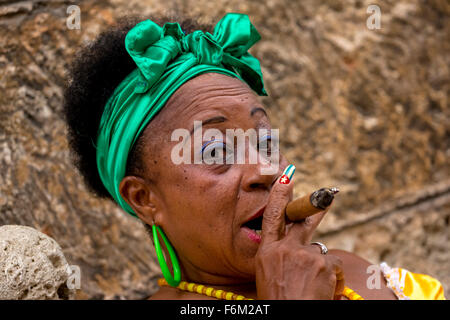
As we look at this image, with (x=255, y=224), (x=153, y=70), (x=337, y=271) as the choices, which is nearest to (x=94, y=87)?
(x=153, y=70)

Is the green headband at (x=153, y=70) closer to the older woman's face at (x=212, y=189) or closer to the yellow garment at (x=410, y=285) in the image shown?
the older woman's face at (x=212, y=189)

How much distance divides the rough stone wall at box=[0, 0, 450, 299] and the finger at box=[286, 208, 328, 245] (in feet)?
4.24

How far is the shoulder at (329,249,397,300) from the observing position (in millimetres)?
2111

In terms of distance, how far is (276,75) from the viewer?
314cm

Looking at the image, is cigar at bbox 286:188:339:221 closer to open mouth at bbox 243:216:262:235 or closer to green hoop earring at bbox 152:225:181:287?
open mouth at bbox 243:216:262:235

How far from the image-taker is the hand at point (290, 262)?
1.62 metres

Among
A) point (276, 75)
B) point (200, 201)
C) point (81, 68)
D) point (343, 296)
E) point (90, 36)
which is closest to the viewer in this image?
point (200, 201)

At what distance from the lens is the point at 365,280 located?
7.15 ft

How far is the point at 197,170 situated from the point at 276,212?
1.01 feet

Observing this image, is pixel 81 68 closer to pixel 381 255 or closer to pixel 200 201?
pixel 200 201

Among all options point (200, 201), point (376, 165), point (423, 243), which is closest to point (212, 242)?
point (200, 201)

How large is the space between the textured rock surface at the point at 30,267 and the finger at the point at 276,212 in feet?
2.63

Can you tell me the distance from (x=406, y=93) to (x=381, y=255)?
0.99 metres

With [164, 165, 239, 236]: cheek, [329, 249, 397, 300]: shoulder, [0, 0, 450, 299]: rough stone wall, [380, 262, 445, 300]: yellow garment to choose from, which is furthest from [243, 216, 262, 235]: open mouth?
A: [0, 0, 450, 299]: rough stone wall
